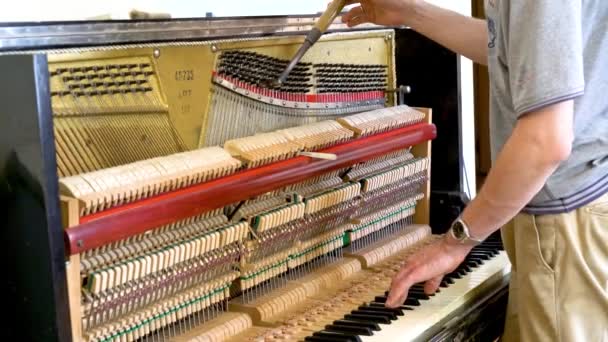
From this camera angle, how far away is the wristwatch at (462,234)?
217 centimetres

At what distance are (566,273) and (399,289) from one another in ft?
1.46

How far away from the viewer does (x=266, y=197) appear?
88.8 inches

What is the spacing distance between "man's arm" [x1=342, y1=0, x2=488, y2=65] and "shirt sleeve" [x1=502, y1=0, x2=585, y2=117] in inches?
36.6

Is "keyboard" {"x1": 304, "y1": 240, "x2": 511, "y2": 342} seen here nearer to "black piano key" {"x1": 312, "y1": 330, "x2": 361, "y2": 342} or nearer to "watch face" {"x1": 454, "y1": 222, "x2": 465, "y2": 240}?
"black piano key" {"x1": 312, "y1": 330, "x2": 361, "y2": 342}

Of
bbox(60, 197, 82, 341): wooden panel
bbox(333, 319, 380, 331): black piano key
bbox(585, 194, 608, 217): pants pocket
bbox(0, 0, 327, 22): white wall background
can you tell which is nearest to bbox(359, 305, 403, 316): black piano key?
bbox(333, 319, 380, 331): black piano key

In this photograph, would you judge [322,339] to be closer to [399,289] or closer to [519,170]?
[399,289]

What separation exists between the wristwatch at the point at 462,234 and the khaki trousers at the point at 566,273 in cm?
16

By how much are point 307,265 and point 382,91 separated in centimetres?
84

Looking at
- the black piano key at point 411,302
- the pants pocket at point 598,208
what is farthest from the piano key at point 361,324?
the pants pocket at point 598,208

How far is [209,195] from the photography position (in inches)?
76.9

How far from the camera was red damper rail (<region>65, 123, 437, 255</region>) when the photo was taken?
5.50 ft

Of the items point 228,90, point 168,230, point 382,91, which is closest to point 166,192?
point 168,230

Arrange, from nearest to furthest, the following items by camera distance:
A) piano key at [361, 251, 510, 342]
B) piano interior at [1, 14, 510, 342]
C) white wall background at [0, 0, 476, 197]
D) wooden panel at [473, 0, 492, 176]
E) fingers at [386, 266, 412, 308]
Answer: piano interior at [1, 14, 510, 342], piano key at [361, 251, 510, 342], fingers at [386, 266, 412, 308], white wall background at [0, 0, 476, 197], wooden panel at [473, 0, 492, 176]

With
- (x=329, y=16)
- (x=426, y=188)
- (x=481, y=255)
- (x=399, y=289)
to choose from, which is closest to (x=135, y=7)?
(x=329, y=16)
